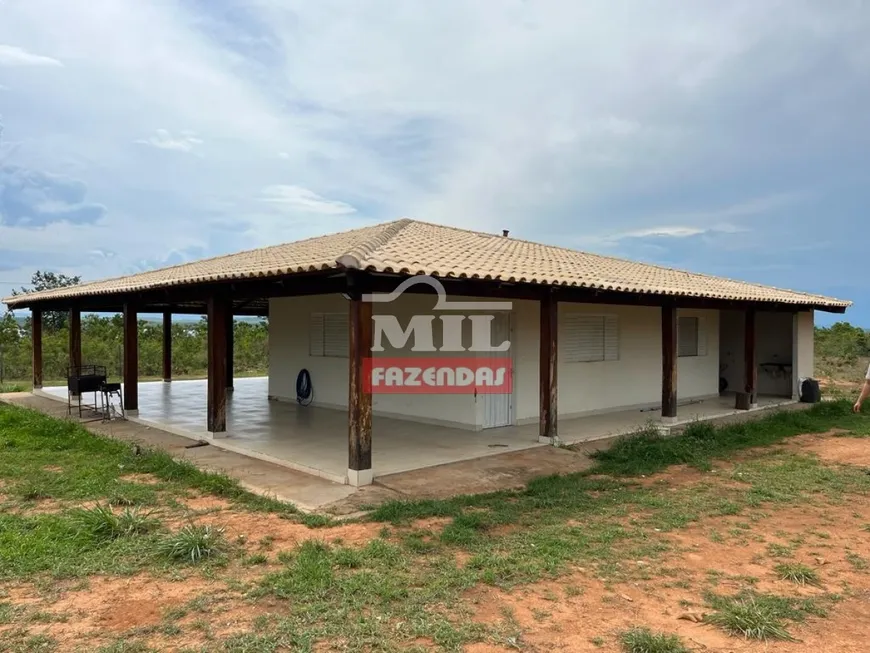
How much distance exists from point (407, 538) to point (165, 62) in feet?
38.5

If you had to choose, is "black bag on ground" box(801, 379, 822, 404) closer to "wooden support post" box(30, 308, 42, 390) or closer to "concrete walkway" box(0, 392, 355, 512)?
"concrete walkway" box(0, 392, 355, 512)

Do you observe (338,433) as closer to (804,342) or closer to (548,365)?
(548,365)

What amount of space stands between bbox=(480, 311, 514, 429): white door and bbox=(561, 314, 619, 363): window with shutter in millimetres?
1586

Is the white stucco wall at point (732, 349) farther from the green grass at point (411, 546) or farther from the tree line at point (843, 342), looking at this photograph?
the tree line at point (843, 342)

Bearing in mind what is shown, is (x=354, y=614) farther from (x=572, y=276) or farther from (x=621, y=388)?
(x=621, y=388)

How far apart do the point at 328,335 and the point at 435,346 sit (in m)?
3.18

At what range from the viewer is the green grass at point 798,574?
159 inches

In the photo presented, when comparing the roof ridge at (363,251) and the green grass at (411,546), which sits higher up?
the roof ridge at (363,251)

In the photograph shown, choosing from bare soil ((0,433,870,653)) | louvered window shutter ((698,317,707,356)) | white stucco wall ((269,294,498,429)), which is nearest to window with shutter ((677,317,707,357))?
louvered window shutter ((698,317,707,356))

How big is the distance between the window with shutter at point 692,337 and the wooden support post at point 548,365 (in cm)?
630

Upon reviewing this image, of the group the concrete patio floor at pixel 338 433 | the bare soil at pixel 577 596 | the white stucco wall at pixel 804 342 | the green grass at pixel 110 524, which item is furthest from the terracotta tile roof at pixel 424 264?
the white stucco wall at pixel 804 342

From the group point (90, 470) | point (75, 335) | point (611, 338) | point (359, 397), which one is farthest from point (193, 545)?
point (75, 335)

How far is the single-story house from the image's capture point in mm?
6879

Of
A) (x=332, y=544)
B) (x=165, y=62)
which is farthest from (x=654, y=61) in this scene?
(x=332, y=544)
